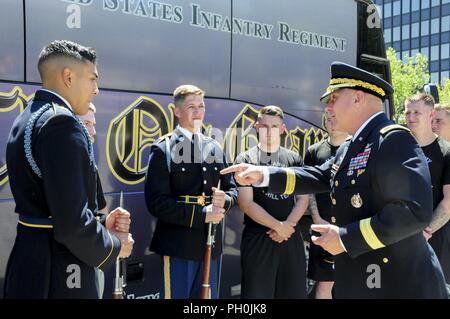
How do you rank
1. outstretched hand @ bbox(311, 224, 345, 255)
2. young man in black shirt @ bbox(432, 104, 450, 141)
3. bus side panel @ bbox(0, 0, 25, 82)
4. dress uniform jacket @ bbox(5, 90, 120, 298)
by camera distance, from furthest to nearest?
young man in black shirt @ bbox(432, 104, 450, 141) < bus side panel @ bbox(0, 0, 25, 82) < outstretched hand @ bbox(311, 224, 345, 255) < dress uniform jacket @ bbox(5, 90, 120, 298)

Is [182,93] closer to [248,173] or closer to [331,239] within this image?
[248,173]

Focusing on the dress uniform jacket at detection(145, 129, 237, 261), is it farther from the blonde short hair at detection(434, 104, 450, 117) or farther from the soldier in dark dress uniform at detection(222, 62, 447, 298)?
the blonde short hair at detection(434, 104, 450, 117)

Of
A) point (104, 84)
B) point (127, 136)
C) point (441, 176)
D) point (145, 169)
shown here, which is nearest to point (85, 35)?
point (104, 84)

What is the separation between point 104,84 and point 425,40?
56575 mm

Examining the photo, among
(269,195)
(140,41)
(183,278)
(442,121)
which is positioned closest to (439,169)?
(442,121)

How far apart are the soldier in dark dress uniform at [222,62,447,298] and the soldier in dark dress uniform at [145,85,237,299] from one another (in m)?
1.10

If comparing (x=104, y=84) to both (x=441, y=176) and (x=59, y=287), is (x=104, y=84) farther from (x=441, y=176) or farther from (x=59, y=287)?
(x=441, y=176)

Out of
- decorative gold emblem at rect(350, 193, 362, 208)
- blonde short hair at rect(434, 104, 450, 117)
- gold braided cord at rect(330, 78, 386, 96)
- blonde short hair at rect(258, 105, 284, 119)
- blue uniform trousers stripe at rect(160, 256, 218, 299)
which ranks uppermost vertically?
blonde short hair at rect(434, 104, 450, 117)

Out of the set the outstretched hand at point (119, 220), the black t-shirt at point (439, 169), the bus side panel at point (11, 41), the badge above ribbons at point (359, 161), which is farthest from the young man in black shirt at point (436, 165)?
the bus side panel at point (11, 41)

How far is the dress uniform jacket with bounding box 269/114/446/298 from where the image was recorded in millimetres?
2102

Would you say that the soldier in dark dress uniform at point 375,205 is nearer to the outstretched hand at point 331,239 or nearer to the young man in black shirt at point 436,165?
the outstretched hand at point 331,239

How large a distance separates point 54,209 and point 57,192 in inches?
2.9

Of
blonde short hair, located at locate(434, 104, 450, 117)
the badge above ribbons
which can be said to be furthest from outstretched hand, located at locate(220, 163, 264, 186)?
blonde short hair, located at locate(434, 104, 450, 117)

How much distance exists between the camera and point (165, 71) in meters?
3.61
